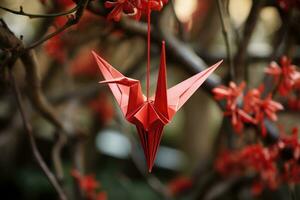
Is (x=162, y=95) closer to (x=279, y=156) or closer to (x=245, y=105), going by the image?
(x=245, y=105)

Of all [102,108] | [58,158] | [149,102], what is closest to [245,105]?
[149,102]

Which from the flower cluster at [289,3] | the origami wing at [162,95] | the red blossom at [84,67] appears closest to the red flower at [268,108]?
the flower cluster at [289,3]

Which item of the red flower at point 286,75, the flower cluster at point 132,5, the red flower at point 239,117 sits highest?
the flower cluster at point 132,5

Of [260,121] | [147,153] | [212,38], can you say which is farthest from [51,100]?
[147,153]

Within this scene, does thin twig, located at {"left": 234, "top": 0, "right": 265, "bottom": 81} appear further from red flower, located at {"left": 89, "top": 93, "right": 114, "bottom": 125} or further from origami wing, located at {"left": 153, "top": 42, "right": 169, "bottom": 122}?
red flower, located at {"left": 89, "top": 93, "right": 114, "bottom": 125}

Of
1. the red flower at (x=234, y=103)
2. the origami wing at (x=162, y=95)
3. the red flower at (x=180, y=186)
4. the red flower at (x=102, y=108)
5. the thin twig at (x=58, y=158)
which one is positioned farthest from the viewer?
the red flower at (x=102, y=108)

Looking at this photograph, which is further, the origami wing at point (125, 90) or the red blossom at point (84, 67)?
the red blossom at point (84, 67)

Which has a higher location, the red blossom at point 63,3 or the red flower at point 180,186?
the red blossom at point 63,3

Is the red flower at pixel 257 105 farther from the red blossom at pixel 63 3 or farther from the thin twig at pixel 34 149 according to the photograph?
Answer: the red blossom at pixel 63 3
